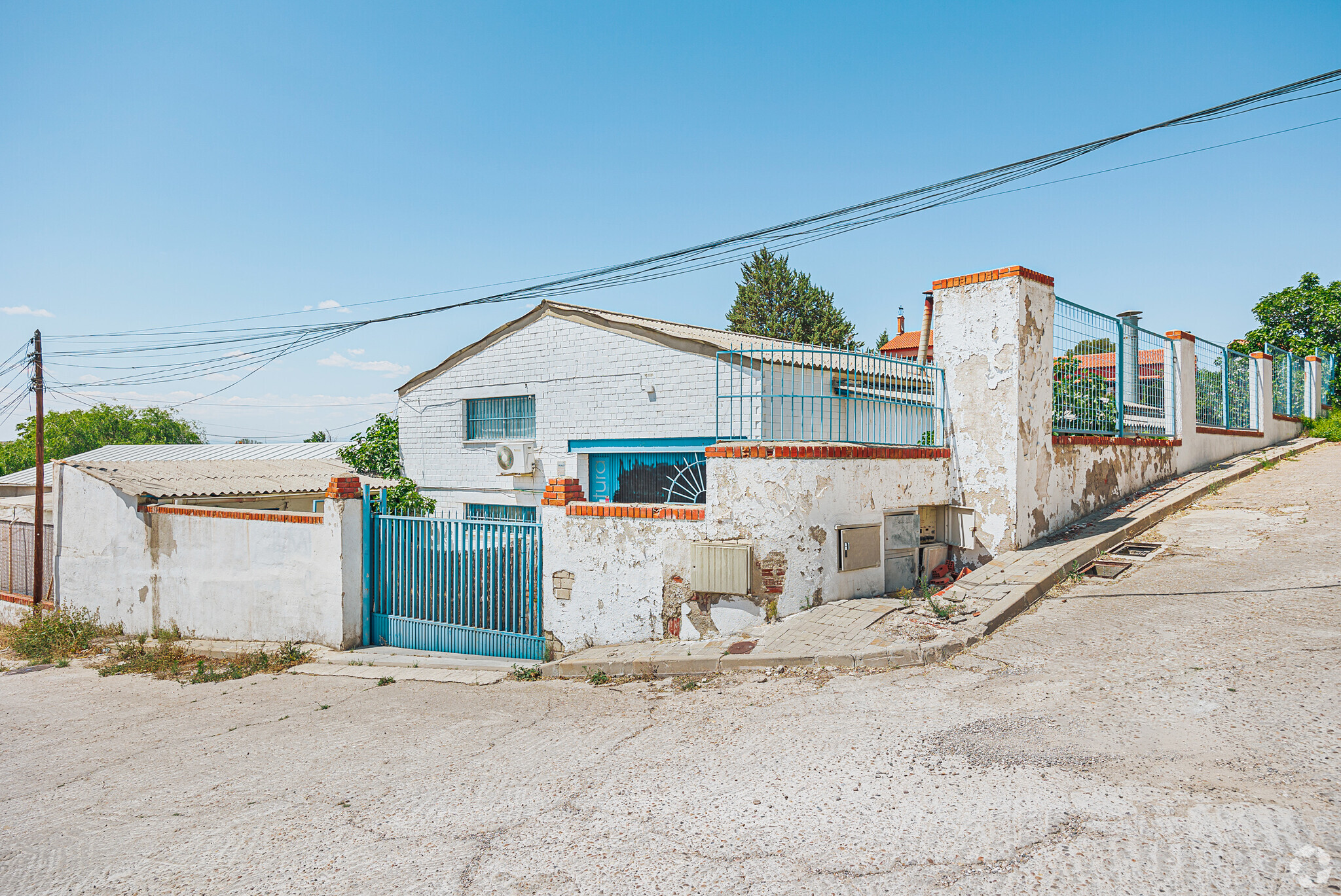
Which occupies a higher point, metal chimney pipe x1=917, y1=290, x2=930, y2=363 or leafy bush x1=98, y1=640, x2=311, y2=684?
metal chimney pipe x1=917, y1=290, x2=930, y2=363

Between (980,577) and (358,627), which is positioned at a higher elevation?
(980,577)

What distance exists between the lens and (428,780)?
4.98 meters

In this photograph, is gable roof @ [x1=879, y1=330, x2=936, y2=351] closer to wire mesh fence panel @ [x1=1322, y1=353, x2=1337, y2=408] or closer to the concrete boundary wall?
wire mesh fence panel @ [x1=1322, y1=353, x2=1337, y2=408]

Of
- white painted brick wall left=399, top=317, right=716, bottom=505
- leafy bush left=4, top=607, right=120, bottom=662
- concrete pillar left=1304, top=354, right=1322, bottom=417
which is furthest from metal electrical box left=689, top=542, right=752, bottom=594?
concrete pillar left=1304, top=354, right=1322, bottom=417

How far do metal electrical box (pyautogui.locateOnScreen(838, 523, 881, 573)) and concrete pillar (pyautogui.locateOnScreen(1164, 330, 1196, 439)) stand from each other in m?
6.51

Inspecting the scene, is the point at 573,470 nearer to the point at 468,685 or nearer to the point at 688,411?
the point at 688,411

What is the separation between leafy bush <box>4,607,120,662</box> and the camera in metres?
11.8

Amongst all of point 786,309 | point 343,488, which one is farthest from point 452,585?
point 786,309

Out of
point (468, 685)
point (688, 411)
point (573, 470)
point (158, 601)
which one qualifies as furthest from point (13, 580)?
point (688, 411)

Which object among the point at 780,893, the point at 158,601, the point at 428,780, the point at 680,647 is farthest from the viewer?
the point at 158,601

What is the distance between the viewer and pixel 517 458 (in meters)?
14.2

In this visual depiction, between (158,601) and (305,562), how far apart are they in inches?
141

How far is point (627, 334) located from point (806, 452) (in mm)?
6298

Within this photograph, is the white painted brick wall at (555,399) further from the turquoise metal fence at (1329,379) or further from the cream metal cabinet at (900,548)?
the turquoise metal fence at (1329,379)
